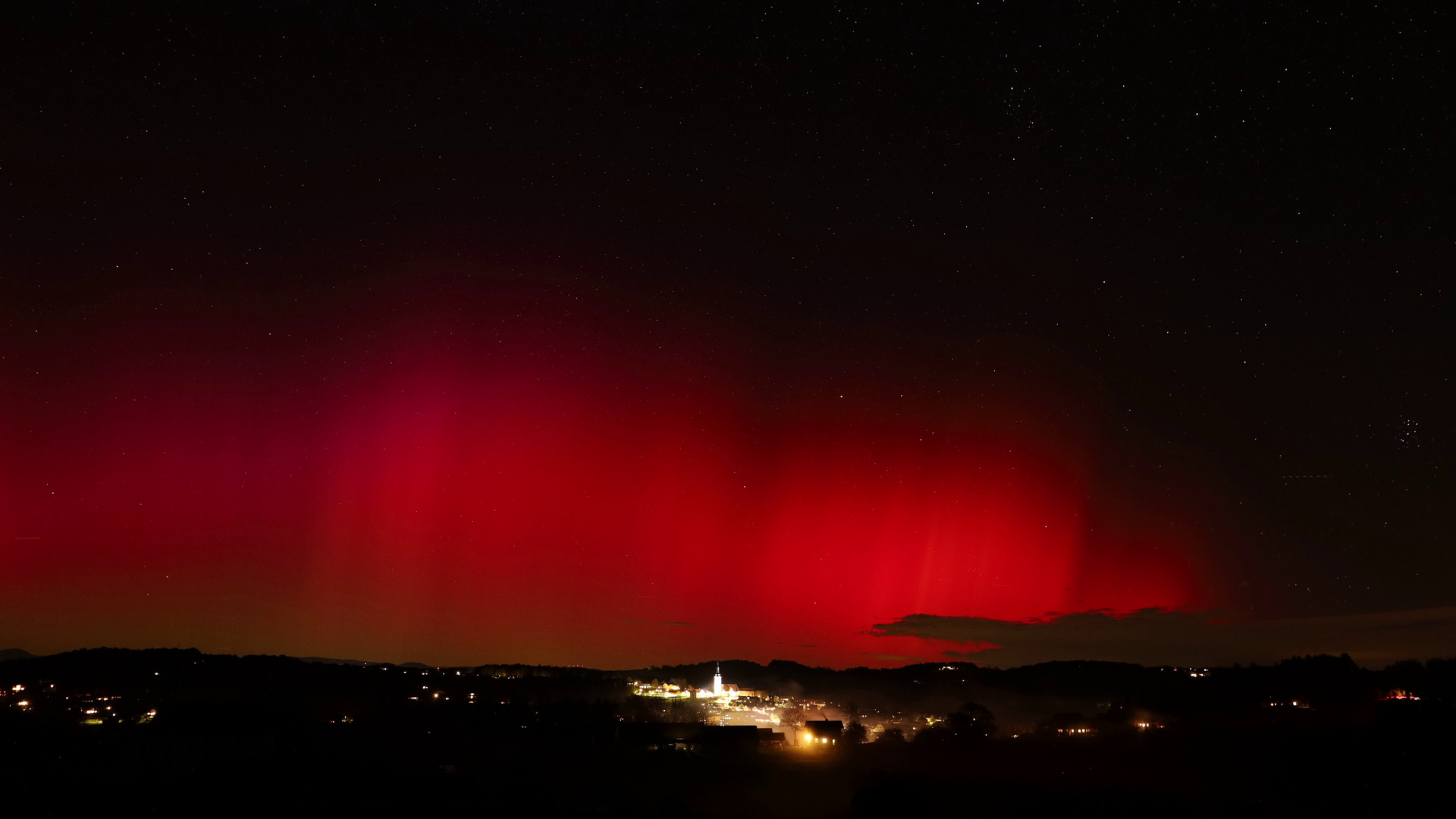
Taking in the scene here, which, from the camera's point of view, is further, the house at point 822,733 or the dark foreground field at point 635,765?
the house at point 822,733

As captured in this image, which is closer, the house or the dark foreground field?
the dark foreground field

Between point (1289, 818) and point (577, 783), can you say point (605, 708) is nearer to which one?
point (577, 783)

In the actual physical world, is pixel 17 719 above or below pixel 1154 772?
above

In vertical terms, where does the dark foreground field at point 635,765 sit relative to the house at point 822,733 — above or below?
above

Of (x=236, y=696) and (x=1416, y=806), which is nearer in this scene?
(x=1416, y=806)

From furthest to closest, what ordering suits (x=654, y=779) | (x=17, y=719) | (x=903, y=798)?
(x=17, y=719) < (x=654, y=779) < (x=903, y=798)

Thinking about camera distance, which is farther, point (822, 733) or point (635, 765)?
point (822, 733)

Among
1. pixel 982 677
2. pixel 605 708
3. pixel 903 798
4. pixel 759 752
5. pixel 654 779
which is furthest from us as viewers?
pixel 982 677

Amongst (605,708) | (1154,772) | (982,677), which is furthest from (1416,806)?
(982,677)

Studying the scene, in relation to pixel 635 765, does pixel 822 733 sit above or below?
below

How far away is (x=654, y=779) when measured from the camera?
45.2m

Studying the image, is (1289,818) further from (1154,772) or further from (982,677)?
(982,677)

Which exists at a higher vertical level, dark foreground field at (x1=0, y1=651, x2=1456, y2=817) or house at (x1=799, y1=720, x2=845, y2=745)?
dark foreground field at (x1=0, y1=651, x2=1456, y2=817)

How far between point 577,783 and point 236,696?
4029 cm
